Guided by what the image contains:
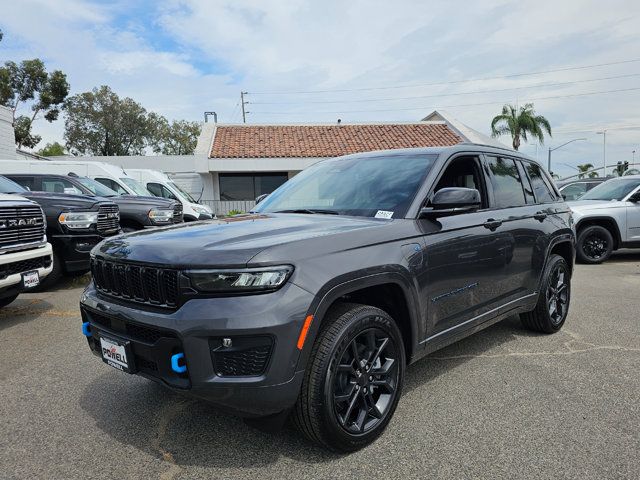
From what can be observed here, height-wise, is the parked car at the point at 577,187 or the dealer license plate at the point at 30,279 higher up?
the parked car at the point at 577,187

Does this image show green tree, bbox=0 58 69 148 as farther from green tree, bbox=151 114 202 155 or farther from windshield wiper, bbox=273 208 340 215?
windshield wiper, bbox=273 208 340 215

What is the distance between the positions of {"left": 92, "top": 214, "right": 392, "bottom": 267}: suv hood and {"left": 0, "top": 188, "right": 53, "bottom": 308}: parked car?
2784 millimetres

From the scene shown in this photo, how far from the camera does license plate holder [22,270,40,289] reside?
5242 millimetres

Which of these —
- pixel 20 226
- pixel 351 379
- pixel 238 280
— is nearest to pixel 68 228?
pixel 20 226

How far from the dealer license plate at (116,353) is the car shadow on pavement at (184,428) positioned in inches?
16.0

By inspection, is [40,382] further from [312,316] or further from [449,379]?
[449,379]

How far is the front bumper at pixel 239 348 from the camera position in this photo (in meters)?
2.26

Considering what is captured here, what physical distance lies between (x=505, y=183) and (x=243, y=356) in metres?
2.96

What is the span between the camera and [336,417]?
2.53 metres

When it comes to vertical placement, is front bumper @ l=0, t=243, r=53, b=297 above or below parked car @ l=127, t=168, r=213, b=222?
below

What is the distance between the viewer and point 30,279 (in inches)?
210

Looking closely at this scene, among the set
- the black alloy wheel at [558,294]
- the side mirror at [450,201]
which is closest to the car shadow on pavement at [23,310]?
the side mirror at [450,201]

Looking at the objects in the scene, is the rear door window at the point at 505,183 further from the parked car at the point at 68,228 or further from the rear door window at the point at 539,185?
the parked car at the point at 68,228

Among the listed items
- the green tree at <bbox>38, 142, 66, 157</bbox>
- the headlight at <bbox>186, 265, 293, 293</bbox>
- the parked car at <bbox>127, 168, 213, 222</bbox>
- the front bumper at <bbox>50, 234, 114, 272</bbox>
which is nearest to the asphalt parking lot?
the headlight at <bbox>186, 265, 293, 293</bbox>
